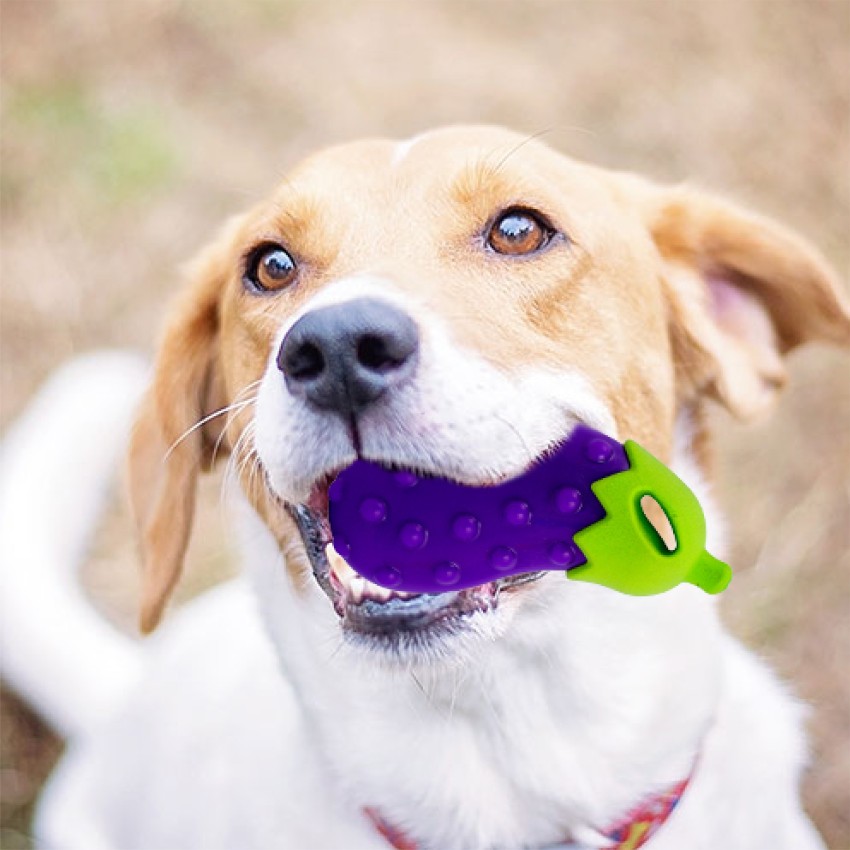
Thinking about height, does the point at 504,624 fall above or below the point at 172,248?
above

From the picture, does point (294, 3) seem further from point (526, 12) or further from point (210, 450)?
point (210, 450)

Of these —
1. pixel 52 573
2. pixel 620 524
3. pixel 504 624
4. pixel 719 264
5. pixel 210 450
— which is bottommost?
pixel 52 573

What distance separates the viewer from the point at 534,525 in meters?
2.27

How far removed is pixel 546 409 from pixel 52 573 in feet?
7.20

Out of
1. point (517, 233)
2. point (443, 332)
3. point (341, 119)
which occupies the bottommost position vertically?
point (341, 119)

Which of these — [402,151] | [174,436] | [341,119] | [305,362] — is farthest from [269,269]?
[341,119]

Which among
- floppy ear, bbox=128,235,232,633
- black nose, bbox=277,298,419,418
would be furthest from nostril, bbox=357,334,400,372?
floppy ear, bbox=128,235,232,633

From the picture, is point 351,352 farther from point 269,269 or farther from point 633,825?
point 633,825

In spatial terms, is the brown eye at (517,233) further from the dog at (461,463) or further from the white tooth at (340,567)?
the white tooth at (340,567)

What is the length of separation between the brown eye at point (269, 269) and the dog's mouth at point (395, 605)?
1.86 ft

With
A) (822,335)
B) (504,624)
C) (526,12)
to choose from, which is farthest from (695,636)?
(526,12)

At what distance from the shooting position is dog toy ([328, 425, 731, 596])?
7.15 ft

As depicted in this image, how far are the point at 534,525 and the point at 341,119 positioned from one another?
14.0 feet

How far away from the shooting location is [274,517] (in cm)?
266
